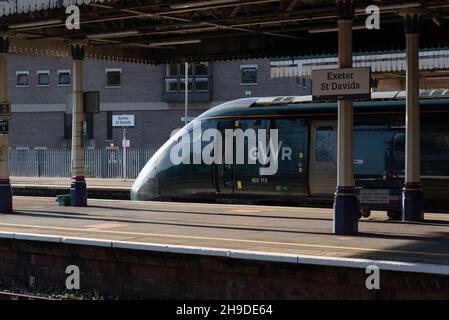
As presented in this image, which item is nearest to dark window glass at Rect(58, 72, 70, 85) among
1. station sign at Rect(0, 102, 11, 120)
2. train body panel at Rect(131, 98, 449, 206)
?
train body panel at Rect(131, 98, 449, 206)

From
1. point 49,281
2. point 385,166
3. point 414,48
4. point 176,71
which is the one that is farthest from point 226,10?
point 176,71

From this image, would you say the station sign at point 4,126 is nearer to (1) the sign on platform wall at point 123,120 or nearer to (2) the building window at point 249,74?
(2) the building window at point 249,74

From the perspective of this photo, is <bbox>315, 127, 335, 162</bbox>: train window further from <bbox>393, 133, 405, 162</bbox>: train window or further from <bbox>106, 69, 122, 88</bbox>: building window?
<bbox>106, 69, 122, 88</bbox>: building window

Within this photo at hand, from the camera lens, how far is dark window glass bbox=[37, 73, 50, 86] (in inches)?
2119

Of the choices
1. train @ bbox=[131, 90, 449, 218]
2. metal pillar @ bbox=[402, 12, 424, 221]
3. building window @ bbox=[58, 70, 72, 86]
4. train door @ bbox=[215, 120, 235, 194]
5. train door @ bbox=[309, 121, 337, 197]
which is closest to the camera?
metal pillar @ bbox=[402, 12, 424, 221]

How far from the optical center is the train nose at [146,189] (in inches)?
832

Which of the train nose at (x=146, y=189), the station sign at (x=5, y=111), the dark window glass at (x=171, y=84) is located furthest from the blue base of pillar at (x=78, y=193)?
the dark window glass at (x=171, y=84)

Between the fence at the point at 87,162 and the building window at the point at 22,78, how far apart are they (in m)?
10.4

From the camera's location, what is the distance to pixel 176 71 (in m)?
50.8

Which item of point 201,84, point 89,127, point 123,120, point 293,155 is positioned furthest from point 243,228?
point 89,127

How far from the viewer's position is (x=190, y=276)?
34.4 feet

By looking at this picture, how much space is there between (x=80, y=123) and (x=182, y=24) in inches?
158

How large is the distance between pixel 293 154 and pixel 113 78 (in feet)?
116

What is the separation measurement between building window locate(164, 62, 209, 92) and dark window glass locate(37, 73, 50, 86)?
31.4 feet
